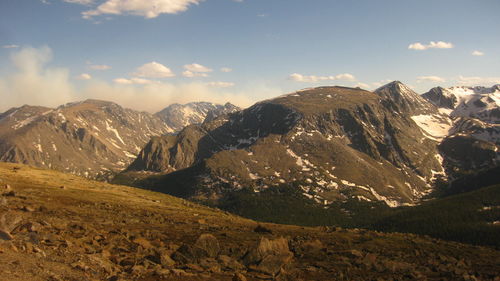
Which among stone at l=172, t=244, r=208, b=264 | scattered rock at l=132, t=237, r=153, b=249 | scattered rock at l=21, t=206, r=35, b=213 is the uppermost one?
scattered rock at l=21, t=206, r=35, b=213

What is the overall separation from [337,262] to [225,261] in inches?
502

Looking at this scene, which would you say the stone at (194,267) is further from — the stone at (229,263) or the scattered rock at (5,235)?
the scattered rock at (5,235)

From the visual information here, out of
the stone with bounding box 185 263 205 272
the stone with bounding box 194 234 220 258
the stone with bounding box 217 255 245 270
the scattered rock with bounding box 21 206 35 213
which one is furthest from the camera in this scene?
the scattered rock with bounding box 21 206 35 213

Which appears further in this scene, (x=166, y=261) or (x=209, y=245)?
(x=209, y=245)

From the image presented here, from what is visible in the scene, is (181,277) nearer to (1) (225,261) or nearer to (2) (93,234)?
(1) (225,261)

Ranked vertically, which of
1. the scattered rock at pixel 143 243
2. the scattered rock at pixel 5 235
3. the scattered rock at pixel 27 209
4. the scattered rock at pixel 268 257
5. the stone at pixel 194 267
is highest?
the scattered rock at pixel 5 235

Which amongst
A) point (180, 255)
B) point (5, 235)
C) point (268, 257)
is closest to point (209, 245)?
point (180, 255)

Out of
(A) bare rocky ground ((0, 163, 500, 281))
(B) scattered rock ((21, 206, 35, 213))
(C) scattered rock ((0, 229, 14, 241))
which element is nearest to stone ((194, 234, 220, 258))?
(A) bare rocky ground ((0, 163, 500, 281))

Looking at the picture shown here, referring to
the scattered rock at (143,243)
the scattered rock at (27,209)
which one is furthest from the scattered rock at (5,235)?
the scattered rock at (27,209)

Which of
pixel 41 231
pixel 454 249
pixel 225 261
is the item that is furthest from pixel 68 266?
pixel 454 249

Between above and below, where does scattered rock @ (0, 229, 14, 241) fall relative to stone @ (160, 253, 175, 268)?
above

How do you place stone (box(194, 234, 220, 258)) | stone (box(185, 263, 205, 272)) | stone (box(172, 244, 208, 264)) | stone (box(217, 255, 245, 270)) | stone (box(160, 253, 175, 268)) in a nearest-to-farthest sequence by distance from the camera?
stone (box(160, 253, 175, 268)) < stone (box(185, 263, 205, 272)) < stone (box(172, 244, 208, 264)) < stone (box(217, 255, 245, 270)) < stone (box(194, 234, 220, 258))

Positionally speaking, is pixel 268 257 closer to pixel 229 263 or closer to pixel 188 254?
pixel 229 263

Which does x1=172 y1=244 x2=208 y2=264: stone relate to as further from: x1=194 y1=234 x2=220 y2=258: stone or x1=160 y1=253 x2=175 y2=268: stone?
x1=160 y1=253 x2=175 y2=268: stone
